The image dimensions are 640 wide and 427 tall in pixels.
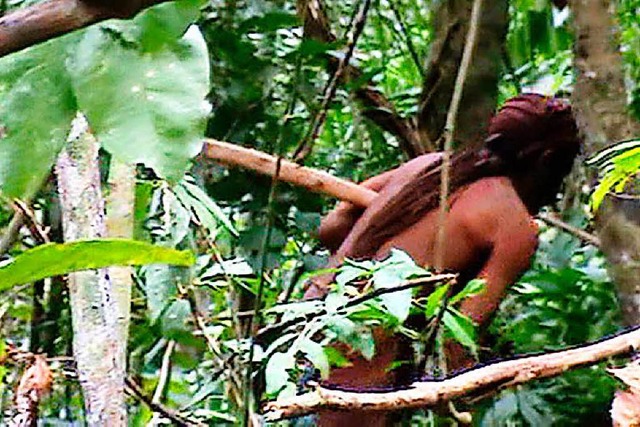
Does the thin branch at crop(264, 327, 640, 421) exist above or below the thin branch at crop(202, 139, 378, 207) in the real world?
below

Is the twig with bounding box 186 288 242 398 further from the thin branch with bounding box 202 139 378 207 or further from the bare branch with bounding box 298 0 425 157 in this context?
the bare branch with bounding box 298 0 425 157

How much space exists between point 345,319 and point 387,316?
0.04 metres

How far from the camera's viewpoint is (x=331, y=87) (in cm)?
139

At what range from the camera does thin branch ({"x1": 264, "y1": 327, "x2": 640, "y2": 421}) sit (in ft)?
1.33

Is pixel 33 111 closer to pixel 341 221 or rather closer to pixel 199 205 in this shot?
pixel 199 205

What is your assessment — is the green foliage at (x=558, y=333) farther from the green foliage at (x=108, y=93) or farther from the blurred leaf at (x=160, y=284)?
the green foliage at (x=108, y=93)

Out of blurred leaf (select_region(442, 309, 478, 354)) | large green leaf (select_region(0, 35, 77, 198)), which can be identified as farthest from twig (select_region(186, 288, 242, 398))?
large green leaf (select_region(0, 35, 77, 198))

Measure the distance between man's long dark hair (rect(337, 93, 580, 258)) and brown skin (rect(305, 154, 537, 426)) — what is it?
2cm

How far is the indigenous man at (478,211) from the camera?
1618mm

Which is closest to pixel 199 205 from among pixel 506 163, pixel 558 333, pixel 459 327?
pixel 459 327

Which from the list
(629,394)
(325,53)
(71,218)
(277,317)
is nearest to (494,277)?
(277,317)

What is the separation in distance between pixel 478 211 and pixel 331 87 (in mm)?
394

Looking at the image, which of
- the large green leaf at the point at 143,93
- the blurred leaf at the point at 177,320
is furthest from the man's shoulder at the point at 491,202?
the large green leaf at the point at 143,93

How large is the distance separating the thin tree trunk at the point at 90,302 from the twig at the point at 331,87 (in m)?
0.56
